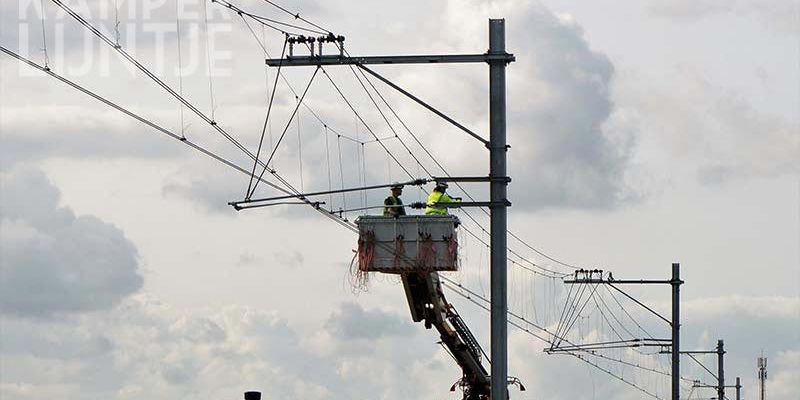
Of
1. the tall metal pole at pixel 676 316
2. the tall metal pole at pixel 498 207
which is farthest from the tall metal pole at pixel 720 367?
the tall metal pole at pixel 498 207

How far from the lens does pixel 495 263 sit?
34.8 metres

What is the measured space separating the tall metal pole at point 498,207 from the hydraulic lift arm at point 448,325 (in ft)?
51.6

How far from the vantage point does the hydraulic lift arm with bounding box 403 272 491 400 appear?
174ft

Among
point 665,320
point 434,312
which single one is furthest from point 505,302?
point 665,320

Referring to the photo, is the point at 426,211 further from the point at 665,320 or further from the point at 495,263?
the point at 665,320

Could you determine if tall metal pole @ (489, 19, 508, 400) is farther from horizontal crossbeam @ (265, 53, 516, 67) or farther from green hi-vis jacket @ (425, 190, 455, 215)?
green hi-vis jacket @ (425, 190, 455, 215)

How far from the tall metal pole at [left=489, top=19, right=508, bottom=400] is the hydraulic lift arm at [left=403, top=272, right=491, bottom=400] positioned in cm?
1572

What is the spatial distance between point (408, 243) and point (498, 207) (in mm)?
11117

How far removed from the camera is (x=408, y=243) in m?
45.9

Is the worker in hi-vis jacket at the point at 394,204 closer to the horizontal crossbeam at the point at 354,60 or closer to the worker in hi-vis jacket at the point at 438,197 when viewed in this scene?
the worker in hi-vis jacket at the point at 438,197

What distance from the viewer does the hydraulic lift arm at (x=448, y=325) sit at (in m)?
53.0

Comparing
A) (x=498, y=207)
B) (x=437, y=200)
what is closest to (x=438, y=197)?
(x=437, y=200)

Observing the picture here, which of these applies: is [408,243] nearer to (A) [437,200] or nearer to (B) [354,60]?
(A) [437,200]

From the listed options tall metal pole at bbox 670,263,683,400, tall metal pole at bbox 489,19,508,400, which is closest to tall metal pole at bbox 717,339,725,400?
tall metal pole at bbox 670,263,683,400
